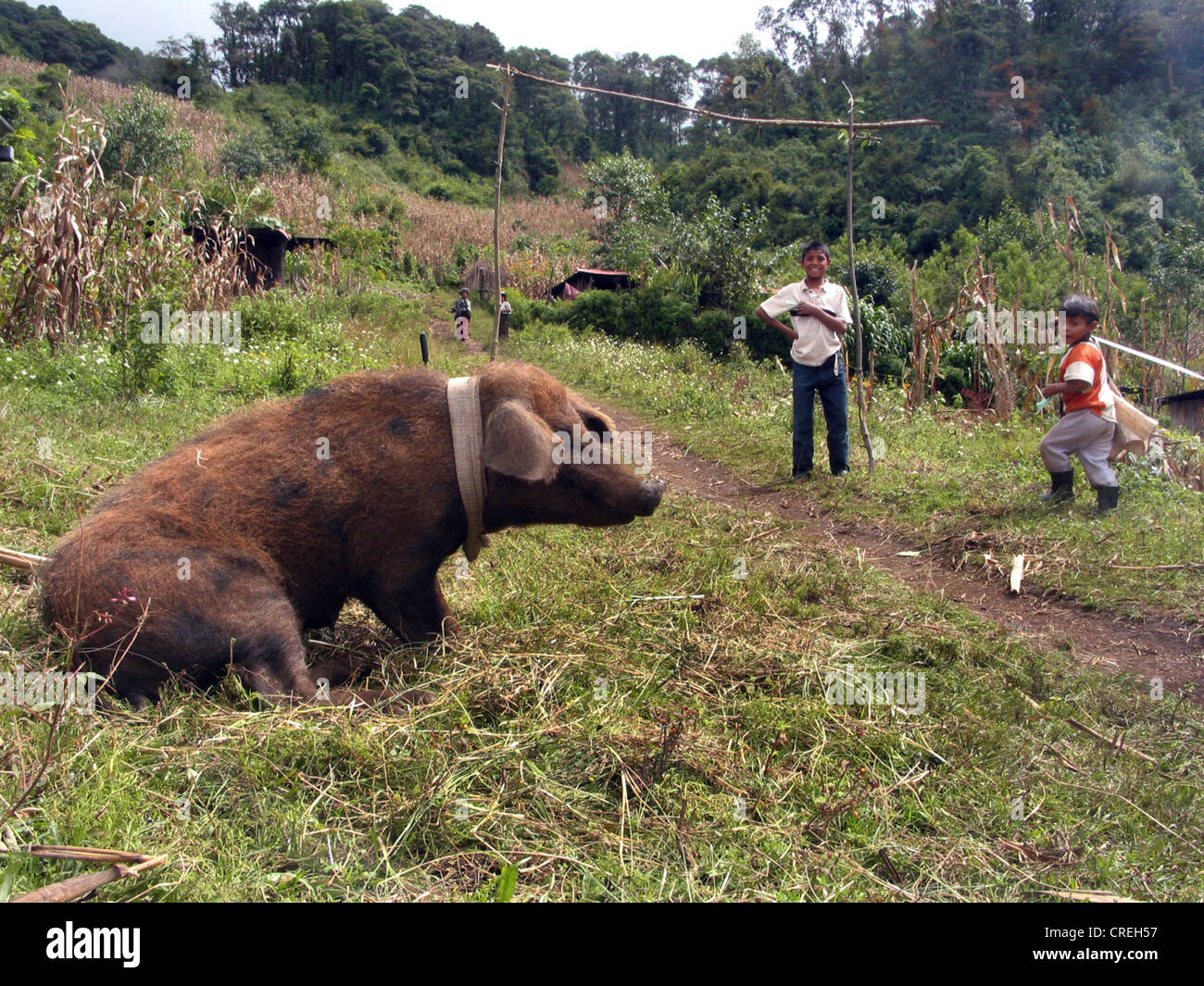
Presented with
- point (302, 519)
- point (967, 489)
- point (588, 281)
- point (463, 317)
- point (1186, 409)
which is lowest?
point (967, 489)

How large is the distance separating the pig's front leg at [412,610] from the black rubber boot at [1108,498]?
5.18 m

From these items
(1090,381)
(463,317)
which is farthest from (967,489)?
(463,317)

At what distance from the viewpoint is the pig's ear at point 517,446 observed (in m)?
4.01

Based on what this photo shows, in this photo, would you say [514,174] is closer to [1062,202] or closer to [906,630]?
[1062,202]

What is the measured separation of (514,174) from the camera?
2175 inches

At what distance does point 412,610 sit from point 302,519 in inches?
25.5

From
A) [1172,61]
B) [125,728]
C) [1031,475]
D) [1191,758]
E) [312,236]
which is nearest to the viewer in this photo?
[125,728]

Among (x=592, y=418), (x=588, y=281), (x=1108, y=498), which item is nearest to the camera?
(x=592, y=418)

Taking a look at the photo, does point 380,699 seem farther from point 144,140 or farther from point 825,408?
point 144,140

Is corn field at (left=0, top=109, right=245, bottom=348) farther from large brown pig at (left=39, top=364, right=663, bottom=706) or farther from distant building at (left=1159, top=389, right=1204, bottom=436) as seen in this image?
distant building at (left=1159, top=389, right=1204, bottom=436)

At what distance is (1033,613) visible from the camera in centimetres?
529

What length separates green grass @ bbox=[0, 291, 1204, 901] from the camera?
263cm

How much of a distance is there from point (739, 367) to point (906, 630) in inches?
491

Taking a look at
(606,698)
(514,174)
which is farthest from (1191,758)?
(514,174)
